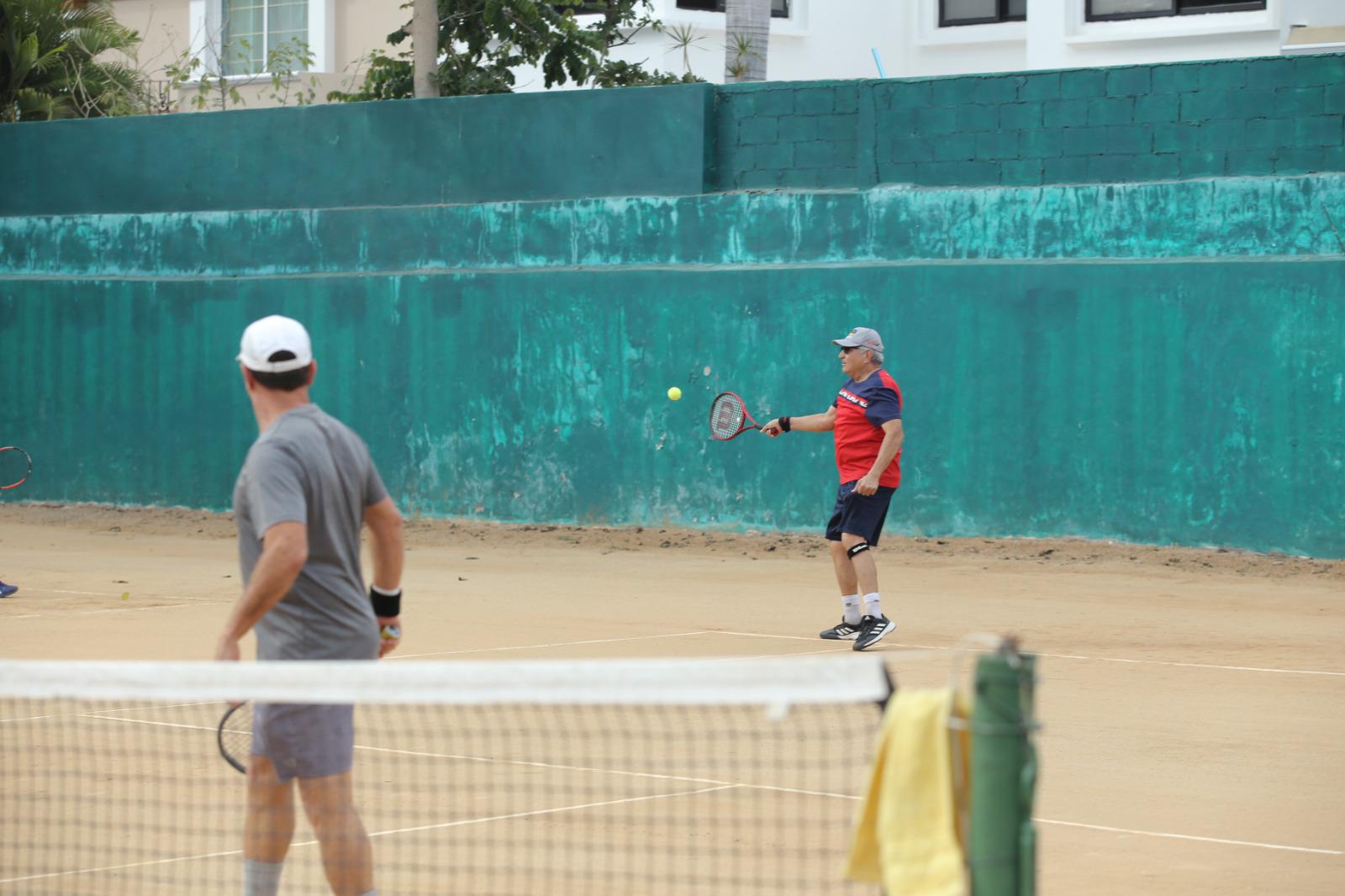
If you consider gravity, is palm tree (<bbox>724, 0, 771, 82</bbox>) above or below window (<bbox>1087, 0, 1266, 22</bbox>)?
below

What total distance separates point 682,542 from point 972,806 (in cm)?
1354

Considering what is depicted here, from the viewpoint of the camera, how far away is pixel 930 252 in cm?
1579

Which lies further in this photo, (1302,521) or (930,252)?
(930,252)

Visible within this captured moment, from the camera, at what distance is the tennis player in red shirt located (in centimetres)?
1012

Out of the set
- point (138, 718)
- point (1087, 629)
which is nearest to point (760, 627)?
point (1087, 629)

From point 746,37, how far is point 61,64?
8772 mm

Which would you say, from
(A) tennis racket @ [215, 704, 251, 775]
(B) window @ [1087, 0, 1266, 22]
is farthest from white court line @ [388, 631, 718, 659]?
(B) window @ [1087, 0, 1266, 22]

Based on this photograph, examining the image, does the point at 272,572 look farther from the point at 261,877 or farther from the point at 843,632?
the point at 843,632

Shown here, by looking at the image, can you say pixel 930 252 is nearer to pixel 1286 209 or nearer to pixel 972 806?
pixel 1286 209

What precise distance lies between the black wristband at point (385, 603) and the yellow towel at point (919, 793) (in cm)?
196

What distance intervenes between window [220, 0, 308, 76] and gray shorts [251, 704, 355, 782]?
77.9 feet

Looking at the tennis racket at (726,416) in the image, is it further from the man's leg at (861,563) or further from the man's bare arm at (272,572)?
the man's bare arm at (272,572)

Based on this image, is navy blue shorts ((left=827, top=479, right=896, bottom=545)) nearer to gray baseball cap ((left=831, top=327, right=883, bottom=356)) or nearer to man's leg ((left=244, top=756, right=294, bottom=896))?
gray baseball cap ((left=831, top=327, right=883, bottom=356))

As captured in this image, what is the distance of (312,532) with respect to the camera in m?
4.45
